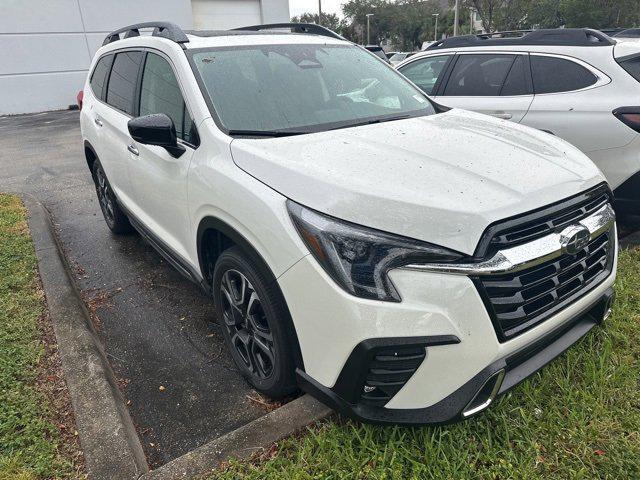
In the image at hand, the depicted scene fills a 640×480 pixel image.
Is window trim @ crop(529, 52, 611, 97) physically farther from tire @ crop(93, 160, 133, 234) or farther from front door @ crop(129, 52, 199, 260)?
tire @ crop(93, 160, 133, 234)

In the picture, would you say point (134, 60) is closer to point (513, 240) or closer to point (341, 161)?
point (341, 161)

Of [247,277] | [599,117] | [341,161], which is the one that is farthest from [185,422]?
[599,117]

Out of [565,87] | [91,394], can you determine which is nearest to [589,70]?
[565,87]

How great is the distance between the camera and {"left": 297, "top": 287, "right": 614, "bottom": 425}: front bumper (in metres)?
1.77

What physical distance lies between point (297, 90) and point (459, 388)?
1919mm

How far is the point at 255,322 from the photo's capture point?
92.1 inches

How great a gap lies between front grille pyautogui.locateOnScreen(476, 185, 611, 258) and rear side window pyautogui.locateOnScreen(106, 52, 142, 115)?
2918 mm

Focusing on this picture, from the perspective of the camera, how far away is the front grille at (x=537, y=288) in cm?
175

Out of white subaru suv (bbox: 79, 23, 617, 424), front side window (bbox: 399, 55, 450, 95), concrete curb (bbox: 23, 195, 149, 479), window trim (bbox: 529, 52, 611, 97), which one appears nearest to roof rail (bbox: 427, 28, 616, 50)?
window trim (bbox: 529, 52, 611, 97)

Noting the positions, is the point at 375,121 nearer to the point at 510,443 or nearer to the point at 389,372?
the point at 389,372

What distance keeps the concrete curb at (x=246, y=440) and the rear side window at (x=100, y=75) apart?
3.49 m

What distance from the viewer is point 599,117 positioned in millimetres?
3799

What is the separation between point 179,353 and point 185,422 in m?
0.63

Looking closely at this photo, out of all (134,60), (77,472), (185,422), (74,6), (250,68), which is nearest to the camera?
(77,472)
